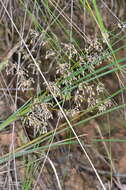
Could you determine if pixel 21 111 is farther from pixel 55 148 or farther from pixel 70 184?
pixel 70 184

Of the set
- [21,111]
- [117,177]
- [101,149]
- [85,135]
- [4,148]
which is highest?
[21,111]

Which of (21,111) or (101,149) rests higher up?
(21,111)

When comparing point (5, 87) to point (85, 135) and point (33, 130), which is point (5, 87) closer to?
point (33, 130)

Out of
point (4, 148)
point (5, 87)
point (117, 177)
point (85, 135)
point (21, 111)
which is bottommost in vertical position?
point (117, 177)

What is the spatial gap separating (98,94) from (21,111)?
36 centimetres

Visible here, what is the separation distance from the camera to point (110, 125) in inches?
48.5

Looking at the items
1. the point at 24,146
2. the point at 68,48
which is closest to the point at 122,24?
the point at 68,48

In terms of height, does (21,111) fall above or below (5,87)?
below

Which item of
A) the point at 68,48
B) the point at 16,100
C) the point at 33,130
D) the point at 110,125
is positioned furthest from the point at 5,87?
the point at 110,125

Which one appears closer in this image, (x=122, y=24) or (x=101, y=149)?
(x=122, y=24)

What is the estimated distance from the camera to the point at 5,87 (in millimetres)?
1242

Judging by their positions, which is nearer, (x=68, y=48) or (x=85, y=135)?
(x=68, y=48)

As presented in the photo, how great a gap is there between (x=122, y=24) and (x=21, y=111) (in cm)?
61

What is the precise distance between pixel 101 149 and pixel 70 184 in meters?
0.23
